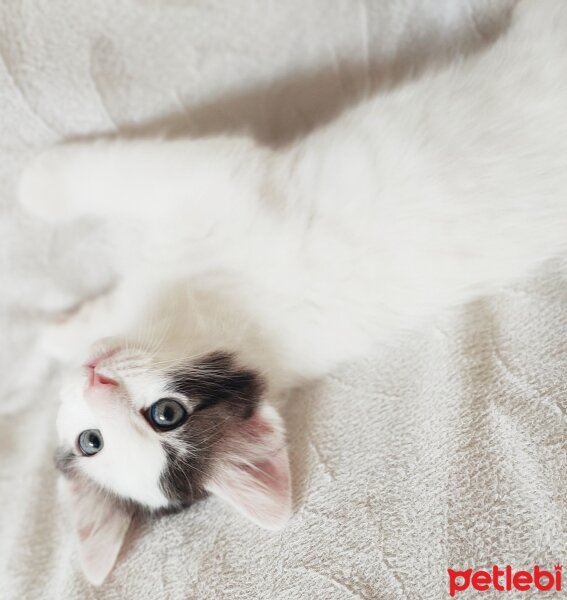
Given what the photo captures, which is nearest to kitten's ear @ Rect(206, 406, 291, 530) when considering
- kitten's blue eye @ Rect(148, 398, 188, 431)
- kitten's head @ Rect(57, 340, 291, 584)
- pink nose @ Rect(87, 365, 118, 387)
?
kitten's head @ Rect(57, 340, 291, 584)

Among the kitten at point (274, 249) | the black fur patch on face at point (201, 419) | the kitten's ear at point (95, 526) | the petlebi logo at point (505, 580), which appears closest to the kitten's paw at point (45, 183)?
the kitten at point (274, 249)

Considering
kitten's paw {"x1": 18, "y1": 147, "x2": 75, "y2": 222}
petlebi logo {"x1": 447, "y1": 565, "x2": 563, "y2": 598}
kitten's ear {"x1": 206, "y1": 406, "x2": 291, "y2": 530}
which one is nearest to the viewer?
petlebi logo {"x1": 447, "y1": 565, "x2": 563, "y2": 598}

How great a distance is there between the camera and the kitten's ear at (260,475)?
104cm

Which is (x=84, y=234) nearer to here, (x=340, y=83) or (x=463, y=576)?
(x=340, y=83)

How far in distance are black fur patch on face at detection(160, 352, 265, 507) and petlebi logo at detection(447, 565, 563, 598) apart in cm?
50

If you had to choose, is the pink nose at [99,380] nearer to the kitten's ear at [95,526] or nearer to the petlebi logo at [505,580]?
the kitten's ear at [95,526]

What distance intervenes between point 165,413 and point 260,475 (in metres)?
0.23

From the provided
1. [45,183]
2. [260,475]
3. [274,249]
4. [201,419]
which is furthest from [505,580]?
[45,183]

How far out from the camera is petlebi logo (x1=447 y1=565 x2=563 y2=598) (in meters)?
0.85

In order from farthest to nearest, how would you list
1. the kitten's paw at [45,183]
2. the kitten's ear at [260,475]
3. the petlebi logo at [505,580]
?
the kitten's paw at [45,183], the kitten's ear at [260,475], the petlebi logo at [505,580]

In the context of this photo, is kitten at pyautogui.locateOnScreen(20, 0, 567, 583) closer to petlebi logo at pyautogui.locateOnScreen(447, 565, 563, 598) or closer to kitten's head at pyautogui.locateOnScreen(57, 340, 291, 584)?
kitten's head at pyautogui.locateOnScreen(57, 340, 291, 584)

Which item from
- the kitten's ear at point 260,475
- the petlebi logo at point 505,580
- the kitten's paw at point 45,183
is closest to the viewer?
the petlebi logo at point 505,580

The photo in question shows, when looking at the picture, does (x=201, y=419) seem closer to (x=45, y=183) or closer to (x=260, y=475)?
(x=260, y=475)

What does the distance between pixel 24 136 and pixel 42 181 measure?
0.35ft
